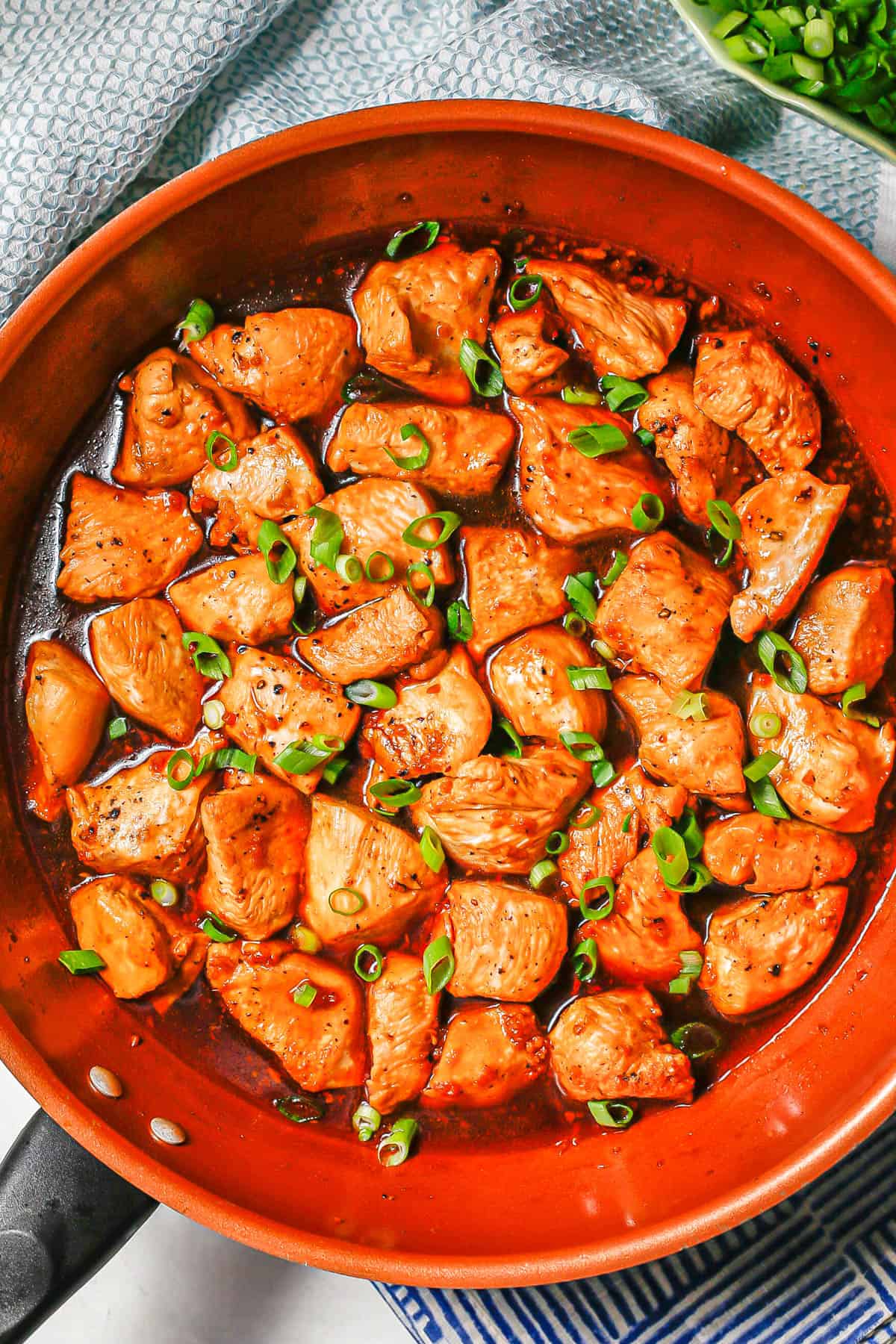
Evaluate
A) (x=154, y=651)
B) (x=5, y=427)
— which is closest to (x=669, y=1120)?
(x=154, y=651)

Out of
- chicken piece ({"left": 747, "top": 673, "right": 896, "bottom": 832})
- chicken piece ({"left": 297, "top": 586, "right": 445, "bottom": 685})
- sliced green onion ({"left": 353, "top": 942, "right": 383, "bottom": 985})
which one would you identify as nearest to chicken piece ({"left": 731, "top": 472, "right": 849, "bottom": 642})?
chicken piece ({"left": 747, "top": 673, "right": 896, "bottom": 832})

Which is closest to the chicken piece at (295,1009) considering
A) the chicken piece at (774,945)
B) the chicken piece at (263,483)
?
the chicken piece at (774,945)

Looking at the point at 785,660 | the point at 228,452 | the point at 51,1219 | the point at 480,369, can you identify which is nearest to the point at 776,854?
the point at 785,660

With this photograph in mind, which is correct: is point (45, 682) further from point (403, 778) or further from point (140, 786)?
point (403, 778)

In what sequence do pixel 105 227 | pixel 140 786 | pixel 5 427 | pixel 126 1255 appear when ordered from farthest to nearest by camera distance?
pixel 126 1255
pixel 140 786
pixel 5 427
pixel 105 227

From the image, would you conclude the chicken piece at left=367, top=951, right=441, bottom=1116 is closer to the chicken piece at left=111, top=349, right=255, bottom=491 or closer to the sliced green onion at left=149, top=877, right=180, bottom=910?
the sliced green onion at left=149, top=877, right=180, bottom=910
